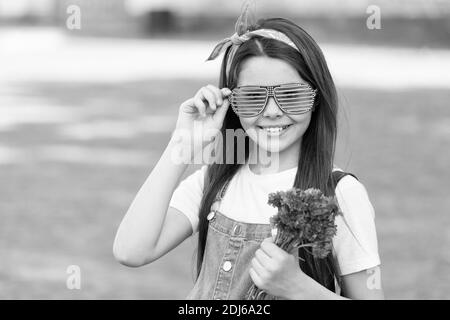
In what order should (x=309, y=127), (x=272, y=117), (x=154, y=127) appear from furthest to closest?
(x=154, y=127)
(x=309, y=127)
(x=272, y=117)

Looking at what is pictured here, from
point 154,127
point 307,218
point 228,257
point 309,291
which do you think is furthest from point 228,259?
point 154,127

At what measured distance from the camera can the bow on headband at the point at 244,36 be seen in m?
2.58

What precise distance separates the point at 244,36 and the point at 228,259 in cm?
62

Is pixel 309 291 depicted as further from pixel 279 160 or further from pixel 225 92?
pixel 225 92

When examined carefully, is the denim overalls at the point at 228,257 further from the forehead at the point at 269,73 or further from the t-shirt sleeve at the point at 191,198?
the forehead at the point at 269,73

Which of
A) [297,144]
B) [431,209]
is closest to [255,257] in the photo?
[297,144]

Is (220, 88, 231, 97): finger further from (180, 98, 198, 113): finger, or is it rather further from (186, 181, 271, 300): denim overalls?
(186, 181, 271, 300): denim overalls

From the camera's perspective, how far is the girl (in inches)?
95.9

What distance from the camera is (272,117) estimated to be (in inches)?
99.6

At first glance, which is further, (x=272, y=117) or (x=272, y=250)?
(x=272, y=117)

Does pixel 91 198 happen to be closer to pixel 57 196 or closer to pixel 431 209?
pixel 57 196

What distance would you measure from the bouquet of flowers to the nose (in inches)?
15.6

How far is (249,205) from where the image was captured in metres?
2.54
